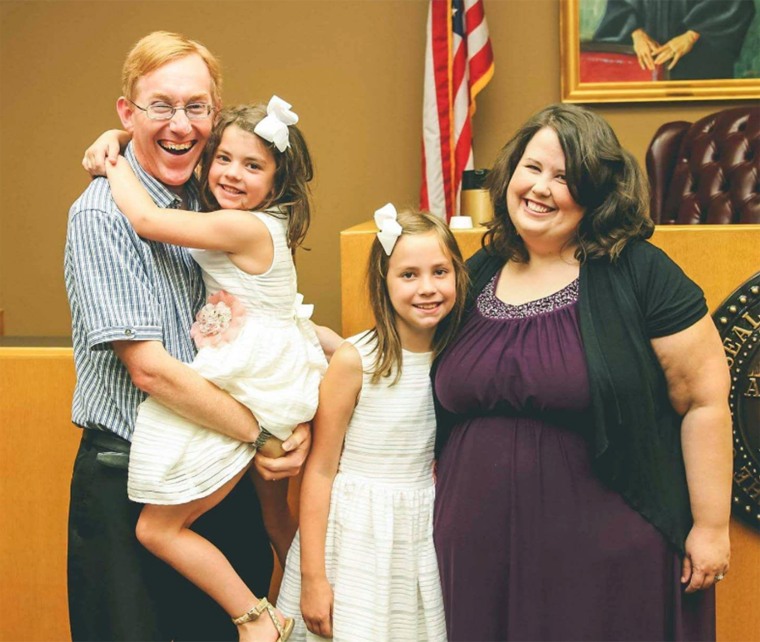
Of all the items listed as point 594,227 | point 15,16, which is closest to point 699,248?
point 594,227

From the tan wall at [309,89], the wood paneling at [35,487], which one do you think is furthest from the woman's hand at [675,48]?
the wood paneling at [35,487]

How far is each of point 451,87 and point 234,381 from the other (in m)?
2.41

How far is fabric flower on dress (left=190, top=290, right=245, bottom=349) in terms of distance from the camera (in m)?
1.98

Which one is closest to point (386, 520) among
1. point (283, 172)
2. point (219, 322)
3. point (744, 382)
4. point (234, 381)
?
point (234, 381)

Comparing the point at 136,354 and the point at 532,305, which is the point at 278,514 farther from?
the point at 532,305

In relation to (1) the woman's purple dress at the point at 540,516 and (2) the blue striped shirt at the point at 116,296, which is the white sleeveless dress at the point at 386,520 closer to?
(1) the woman's purple dress at the point at 540,516

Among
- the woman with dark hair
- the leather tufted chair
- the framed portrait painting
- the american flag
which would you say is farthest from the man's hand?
the framed portrait painting

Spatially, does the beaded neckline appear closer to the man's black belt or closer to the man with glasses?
the man with glasses

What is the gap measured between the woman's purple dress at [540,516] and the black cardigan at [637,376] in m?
0.03

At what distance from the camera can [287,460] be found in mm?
2035

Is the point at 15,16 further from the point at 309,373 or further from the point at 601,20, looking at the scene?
the point at 309,373

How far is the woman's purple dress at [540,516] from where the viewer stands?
1.90 meters

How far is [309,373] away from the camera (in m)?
2.10

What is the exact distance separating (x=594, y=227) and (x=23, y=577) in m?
1.89
